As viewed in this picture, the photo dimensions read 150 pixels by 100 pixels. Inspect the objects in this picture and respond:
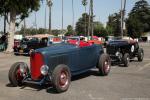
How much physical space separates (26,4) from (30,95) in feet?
69.6

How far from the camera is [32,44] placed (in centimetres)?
2611

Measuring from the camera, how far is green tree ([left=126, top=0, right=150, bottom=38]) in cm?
10656

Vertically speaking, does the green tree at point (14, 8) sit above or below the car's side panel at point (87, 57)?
above

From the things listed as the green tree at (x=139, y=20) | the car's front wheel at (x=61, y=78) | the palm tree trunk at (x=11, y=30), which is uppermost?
the green tree at (x=139, y=20)

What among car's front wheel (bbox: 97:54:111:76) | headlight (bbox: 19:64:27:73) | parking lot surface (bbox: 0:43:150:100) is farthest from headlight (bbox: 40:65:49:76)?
car's front wheel (bbox: 97:54:111:76)

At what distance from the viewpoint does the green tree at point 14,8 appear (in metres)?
29.4

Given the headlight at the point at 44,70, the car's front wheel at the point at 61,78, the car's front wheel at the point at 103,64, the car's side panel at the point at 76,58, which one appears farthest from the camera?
the car's front wheel at the point at 103,64

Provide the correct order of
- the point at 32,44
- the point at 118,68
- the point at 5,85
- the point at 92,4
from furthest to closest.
Result: the point at 92,4, the point at 32,44, the point at 118,68, the point at 5,85

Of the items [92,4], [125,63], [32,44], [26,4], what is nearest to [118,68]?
[125,63]

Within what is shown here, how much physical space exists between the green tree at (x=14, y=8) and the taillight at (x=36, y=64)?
19529mm

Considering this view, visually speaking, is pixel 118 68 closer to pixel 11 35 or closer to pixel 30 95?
pixel 30 95

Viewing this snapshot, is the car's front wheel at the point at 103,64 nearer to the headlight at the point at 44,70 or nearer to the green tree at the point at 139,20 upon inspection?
the headlight at the point at 44,70

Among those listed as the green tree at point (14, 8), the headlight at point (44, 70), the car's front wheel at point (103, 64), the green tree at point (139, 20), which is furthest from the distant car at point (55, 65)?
the green tree at point (139, 20)

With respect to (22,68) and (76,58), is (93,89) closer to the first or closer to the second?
(76,58)
